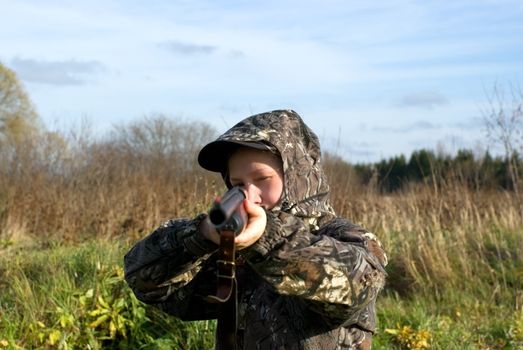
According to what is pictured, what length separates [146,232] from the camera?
8688mm

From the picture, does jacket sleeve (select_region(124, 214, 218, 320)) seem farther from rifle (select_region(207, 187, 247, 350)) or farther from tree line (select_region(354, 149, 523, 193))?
tree line (select_region(354, 149, 523, 193))

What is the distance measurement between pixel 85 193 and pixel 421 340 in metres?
8.29

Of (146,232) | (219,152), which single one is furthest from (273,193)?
(146,232)

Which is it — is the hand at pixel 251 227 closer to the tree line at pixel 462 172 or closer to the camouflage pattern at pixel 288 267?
the camouflage pattern at pixel 288 267

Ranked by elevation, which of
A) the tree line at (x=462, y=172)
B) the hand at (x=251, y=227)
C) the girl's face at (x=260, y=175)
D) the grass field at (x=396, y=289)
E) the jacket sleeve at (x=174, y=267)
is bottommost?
the grass field at (x=396, y=289)

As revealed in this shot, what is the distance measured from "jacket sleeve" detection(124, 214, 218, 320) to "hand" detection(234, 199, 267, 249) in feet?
0.52

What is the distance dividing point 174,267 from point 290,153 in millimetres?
543

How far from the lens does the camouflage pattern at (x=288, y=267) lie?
212 centimetres

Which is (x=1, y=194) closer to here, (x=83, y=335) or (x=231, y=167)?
(x=83, y=335)

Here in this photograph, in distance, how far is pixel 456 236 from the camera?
9.38m

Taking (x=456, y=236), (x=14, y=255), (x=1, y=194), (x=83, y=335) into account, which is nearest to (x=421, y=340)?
(x=83, y=335)

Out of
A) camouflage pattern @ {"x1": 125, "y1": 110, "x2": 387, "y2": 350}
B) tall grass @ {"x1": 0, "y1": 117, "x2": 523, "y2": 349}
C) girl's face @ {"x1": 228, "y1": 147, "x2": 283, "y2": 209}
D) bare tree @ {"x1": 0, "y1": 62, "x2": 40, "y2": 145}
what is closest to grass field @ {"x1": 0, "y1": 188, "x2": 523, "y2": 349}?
tall grass @ {"x1": 0, "y1": 117, "x2": 523, "y2": 349}

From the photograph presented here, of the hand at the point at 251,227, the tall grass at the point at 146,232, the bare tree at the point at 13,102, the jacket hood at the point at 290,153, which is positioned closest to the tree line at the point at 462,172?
the tall grass at the point at 146,232

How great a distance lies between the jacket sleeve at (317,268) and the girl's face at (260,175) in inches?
11.5
